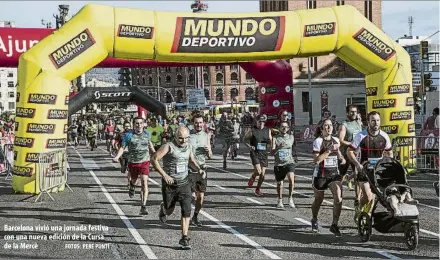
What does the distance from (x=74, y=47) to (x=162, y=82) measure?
102238mm

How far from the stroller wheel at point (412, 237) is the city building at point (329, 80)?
2014 inches

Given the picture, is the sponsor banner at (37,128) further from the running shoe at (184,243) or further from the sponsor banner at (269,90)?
the sponsor banner at (269,90)

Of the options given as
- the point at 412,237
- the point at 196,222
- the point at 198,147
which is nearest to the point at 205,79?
the point at 198,147

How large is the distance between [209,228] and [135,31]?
6.24 metres

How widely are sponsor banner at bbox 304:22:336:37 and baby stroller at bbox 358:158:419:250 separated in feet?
23.7

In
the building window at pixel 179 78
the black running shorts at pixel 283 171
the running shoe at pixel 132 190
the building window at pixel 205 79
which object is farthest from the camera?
the building window at pixel 179 78

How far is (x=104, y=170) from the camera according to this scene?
20.7 metres

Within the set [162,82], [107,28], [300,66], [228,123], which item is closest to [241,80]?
[162,82]

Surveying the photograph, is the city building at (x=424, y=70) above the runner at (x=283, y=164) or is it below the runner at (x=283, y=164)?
above

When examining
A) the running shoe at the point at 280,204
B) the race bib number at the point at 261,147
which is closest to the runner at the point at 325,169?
the running shoe at the point at 280,204

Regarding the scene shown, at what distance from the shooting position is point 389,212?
8.51 metres

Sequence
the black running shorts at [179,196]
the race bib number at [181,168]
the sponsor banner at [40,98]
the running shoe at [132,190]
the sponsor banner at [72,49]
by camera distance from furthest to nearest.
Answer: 1. the sponsor banner at [40,98]
2. the sponsor banner at [72,49]
3. the running shoe at [132,190]
4. the race bib number at [181,168]
5. the black running shorts at [179,196]

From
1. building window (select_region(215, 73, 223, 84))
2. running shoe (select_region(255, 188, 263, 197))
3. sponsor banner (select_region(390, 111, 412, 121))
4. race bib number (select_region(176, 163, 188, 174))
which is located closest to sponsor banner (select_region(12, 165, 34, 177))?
running shoe (select_region(255, 188, 263, 197))

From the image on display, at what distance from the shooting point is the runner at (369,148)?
9344 mm
